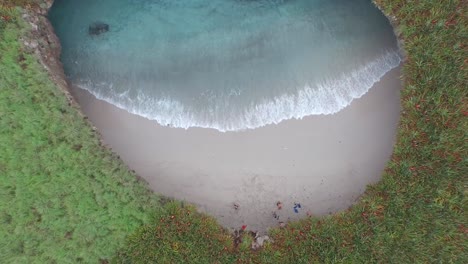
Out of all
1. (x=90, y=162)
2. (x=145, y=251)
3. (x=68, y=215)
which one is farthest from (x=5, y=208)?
(x=145, y=251)

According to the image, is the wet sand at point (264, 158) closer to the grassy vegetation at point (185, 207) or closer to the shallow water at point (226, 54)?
the shallow water at point (226, 54)

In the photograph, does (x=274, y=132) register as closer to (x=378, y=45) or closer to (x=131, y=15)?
(x=378, y=45)

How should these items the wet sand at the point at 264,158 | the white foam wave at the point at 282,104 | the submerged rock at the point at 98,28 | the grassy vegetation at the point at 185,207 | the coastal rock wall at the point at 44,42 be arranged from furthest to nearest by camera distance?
the submerged rock at the point at 98,28 → the white foam wave at the point at 282,104 → the wet sand at the point at 264,158 → the coastal rock wall at the point at 44,42 → the grassy vegetation at the point at 185,207

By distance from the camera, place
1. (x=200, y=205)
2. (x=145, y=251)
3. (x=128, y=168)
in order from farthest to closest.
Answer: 1. (x=200, y=205)
2. (x=128, y=168)
3. (x=145, y=251)

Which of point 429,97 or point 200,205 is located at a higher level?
point 429,97

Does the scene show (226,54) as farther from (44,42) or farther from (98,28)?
(44,42)

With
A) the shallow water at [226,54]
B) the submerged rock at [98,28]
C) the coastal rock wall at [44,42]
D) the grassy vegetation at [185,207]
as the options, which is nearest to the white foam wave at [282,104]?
the shallow water at [226,54]
